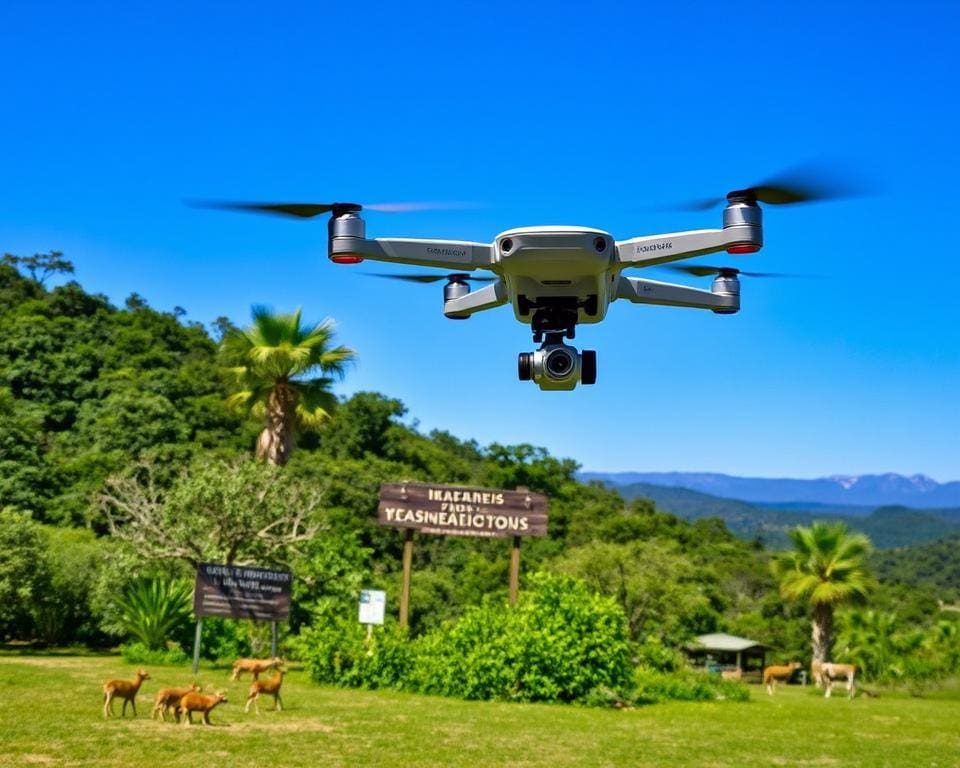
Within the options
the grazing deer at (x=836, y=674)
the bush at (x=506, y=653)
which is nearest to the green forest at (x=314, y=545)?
the bush at (x=506, y=653)

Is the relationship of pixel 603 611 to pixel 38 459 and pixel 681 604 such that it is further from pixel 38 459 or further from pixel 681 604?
pixel 38 459

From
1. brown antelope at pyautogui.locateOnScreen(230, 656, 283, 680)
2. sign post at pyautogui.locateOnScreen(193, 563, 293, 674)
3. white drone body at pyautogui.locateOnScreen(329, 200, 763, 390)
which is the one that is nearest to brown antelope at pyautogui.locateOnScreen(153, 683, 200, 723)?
brown antelope at pyautogui.locateOnScreen(230, 656, 283, 680)

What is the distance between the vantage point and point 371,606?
20.0 meters

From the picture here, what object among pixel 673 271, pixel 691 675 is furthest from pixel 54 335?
pixel 673 271

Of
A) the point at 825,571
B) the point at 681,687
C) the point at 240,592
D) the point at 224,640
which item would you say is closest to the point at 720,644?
the point at 825,571

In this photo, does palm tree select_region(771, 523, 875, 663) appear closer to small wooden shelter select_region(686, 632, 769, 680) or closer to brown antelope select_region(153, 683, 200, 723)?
small wooden shelter select_region(686, 632, 769, 680)

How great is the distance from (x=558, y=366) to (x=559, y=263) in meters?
0.54

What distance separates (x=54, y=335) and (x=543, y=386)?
4577 cm

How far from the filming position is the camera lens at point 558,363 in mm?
3648

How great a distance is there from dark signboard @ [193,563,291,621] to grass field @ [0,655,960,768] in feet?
4.03

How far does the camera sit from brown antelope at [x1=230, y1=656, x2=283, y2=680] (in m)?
15.7

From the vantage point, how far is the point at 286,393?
23.9m

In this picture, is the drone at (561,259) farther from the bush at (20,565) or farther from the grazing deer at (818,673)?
the grazing deer at (818,673)

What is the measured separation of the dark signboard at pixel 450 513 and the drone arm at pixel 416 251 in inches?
724
